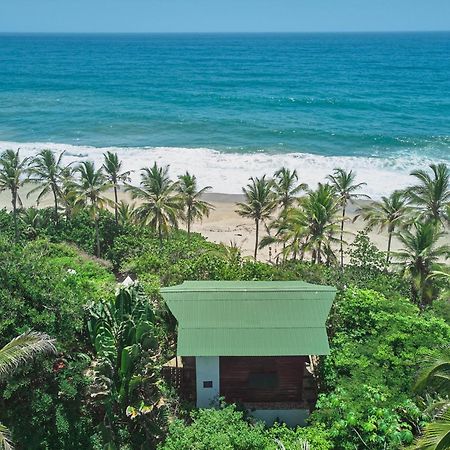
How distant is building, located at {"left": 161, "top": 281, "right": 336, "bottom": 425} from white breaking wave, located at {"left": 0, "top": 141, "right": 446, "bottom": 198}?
29989 mm

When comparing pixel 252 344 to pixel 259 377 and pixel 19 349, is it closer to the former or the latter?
pixel 259 377

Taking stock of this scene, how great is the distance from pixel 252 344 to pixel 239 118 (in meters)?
59.2

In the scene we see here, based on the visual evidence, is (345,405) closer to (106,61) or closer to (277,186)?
(277,186)

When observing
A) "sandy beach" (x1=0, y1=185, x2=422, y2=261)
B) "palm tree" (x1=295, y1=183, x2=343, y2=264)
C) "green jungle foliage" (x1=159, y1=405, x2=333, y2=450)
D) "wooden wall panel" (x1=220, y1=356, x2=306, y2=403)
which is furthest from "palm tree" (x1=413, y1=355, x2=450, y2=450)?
"sandy beach" (x1=0, y1=185, x2=422, y2=261)

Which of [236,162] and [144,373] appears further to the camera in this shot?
[236,162]

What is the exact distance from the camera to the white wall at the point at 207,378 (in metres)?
18.4

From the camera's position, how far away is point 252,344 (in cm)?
1825

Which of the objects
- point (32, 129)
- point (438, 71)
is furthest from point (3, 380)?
point (438, 71)

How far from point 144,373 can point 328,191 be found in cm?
1680

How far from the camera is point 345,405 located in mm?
15953

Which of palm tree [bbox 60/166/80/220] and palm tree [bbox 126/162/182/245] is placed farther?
palm tree [bbox 60/166/80/220]

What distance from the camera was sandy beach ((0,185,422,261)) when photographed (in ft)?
131

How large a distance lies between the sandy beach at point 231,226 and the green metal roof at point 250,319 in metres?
18.1

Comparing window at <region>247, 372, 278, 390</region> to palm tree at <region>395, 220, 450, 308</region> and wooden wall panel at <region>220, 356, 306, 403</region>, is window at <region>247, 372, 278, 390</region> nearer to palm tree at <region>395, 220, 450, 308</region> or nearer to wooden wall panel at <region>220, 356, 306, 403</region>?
wooden wall panel at <region>220, 356, 306, 403</region>
